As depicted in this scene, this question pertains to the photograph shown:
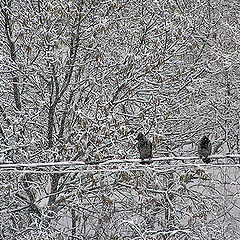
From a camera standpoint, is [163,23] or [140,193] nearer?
[140,193]

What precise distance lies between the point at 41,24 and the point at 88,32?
1.10 m

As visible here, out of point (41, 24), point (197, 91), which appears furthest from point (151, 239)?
point (41, 24)

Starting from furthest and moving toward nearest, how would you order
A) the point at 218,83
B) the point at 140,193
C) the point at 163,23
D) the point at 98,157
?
the point at 218,83, the point at 163,23, the point at 140,193, the point at 98,157

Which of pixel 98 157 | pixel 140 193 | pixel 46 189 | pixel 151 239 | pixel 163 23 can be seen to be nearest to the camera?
pixel 98 157

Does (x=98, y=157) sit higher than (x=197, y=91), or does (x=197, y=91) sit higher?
(x=197, y=91)

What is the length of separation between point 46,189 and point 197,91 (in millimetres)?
4105

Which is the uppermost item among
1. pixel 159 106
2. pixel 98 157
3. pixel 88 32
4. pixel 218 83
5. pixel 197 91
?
pixel 88 32

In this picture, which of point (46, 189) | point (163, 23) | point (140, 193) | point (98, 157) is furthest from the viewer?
point (46, 189)

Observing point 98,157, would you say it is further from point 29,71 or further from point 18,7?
point 18,7

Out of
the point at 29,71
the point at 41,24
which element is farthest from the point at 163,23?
the point at 29,71

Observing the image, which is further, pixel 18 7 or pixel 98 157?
pixel 18 7

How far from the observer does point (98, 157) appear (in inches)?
191

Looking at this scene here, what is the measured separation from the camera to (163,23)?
19.7ft

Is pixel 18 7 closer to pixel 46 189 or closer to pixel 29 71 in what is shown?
pixel 29 71
